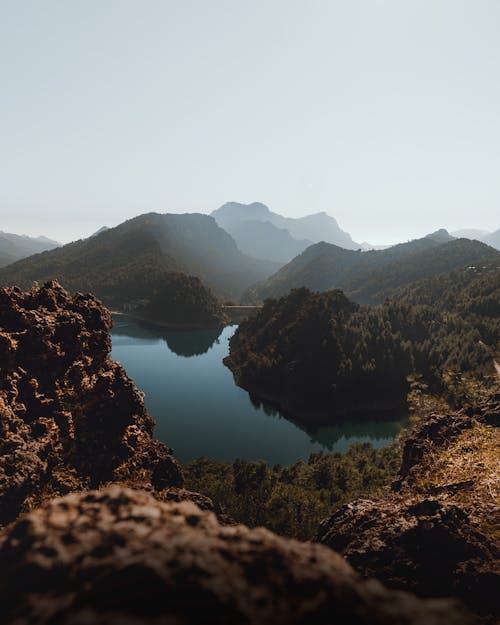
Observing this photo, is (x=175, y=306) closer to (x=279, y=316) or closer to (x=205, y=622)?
(x=279, y=316)

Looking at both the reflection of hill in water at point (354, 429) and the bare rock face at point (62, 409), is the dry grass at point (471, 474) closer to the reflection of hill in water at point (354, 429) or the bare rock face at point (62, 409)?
the bare rock face at point (62, 409)

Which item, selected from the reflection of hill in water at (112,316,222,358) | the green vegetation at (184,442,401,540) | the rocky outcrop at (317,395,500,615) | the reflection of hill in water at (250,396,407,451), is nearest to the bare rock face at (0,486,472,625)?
the rocky outcrop at (317,395,500,615)

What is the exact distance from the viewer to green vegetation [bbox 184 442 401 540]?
31641 millimetres

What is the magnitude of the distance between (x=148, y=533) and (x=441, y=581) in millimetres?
16264

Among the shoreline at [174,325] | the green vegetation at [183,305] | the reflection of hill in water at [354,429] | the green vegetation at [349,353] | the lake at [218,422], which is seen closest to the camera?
the lake at [218,422]

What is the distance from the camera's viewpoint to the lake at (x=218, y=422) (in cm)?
6269

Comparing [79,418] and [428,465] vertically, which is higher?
[79,418]

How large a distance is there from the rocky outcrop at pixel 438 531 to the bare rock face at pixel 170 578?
1407 cm

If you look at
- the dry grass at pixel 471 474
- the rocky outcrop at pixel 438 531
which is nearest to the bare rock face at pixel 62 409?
the rocky outcrop at pixel 438 531

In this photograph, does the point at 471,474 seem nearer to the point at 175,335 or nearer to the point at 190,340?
the point at 190,340

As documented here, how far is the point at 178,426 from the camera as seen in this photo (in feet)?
227

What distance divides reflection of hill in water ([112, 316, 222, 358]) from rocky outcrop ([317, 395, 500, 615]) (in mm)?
111396

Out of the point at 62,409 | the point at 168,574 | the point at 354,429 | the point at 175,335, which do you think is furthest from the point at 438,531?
the point at 175,335

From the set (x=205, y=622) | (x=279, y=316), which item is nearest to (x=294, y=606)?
(x=205, y=622)
